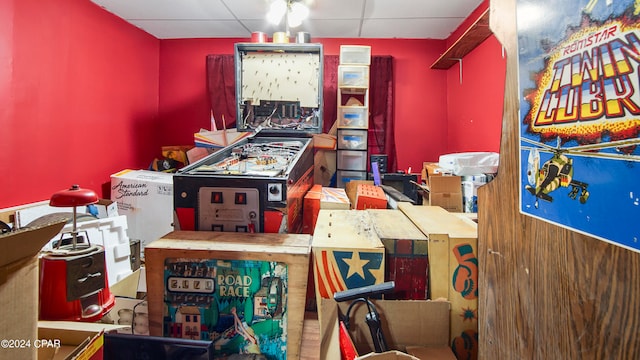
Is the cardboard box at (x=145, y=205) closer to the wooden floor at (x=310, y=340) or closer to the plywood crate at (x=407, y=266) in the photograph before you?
the wooden floor at (x=310, y=340)

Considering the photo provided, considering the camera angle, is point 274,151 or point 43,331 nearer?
point 43,331

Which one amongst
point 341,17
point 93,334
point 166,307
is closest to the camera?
point 93,334

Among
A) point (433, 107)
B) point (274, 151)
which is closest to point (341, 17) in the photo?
point (433, 107)

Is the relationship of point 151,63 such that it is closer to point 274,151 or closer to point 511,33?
point 274,151

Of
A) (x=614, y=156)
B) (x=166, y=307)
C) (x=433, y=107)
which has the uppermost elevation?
(x=433, y=107)

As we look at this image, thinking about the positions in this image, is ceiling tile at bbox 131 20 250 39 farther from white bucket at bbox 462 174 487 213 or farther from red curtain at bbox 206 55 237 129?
white bucket at bbox 462 174 487 213

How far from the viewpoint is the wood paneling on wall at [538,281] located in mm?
725

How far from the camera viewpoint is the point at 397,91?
4109mm

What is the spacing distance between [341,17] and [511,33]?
8.87 ft

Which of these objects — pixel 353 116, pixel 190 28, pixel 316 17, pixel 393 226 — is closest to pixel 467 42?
pixel 353 116

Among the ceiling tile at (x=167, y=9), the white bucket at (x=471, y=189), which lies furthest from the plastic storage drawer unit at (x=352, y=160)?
the ceiling tile at (x=167, y=9)

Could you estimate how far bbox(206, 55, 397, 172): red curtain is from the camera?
4.01 meters

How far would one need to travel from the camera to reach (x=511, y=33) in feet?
3.51

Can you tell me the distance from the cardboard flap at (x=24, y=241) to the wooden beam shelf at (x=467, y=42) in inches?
101
